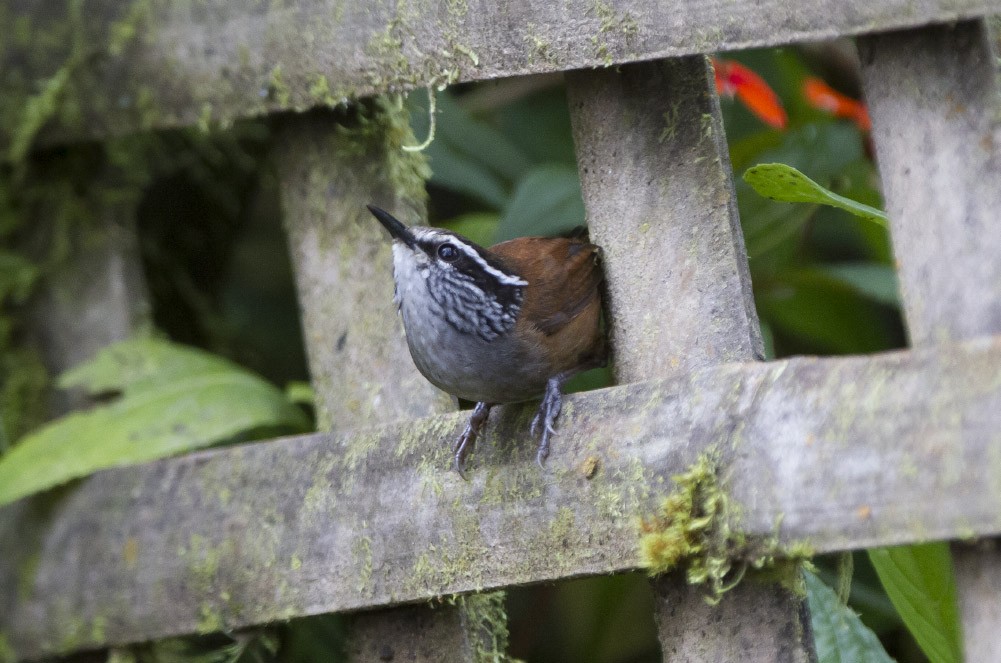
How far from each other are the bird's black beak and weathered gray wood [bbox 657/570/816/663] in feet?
2.99

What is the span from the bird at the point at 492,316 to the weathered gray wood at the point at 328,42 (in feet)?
1.22

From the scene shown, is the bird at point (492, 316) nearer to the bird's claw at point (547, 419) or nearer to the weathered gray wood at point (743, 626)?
the bird's claw at point (547, 419)

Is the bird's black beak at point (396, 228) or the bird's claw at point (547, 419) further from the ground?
the bird's black beak at point (396, 228)

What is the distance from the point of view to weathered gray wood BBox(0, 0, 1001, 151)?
185cm

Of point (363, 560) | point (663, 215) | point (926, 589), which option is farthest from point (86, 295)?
point (926, 589)

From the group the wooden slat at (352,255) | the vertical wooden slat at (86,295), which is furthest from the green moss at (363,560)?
the vertical wooden slat at (86,295)

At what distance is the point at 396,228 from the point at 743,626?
3.54 ft

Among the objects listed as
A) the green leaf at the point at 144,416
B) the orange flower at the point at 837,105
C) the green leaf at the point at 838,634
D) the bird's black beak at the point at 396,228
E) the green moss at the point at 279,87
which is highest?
the orange flower at the point at 837,105

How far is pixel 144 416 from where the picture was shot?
279 cm

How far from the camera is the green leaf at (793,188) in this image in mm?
1953

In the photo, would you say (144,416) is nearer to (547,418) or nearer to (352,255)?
(352,255)

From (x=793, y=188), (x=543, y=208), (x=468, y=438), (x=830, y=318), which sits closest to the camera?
(x=793, y=188)

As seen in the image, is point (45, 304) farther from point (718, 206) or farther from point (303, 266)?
point (718, 206)

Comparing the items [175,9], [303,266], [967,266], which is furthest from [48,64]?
[967,266]
